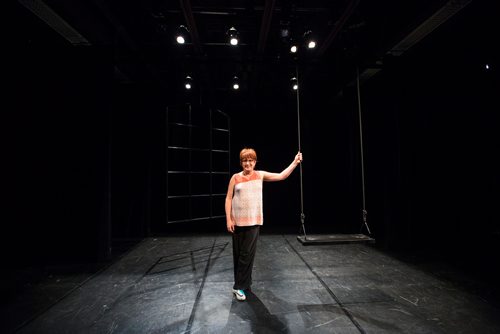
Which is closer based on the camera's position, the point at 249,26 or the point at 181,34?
the point at 181,34

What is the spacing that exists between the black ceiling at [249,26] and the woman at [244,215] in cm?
201

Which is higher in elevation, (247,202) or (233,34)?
(233,34)

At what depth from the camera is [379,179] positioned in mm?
4691

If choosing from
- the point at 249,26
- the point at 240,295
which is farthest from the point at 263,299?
the point at 249,26

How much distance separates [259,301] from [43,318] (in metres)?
1.97

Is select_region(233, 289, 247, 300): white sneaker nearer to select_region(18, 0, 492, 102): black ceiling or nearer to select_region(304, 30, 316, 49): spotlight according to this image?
select_region(18, 0, 492, 102): black ceiling

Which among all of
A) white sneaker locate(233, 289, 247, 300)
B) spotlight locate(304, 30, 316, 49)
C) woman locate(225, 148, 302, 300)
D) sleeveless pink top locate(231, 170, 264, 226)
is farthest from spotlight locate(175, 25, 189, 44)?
white sneaker locate(233, 289, 247, 300)

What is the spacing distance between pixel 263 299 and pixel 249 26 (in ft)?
12.6

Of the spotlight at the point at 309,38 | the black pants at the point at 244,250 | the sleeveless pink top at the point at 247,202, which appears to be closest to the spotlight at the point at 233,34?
the spotlight at the point at 309,38

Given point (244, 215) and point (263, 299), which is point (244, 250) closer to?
point (244, 215)

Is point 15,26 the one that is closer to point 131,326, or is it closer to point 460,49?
point 131,326

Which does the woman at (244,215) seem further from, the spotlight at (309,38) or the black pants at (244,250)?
the spotlight at (309,38)

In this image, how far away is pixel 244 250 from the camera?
2506mm

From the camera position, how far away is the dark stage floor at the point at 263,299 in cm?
209
